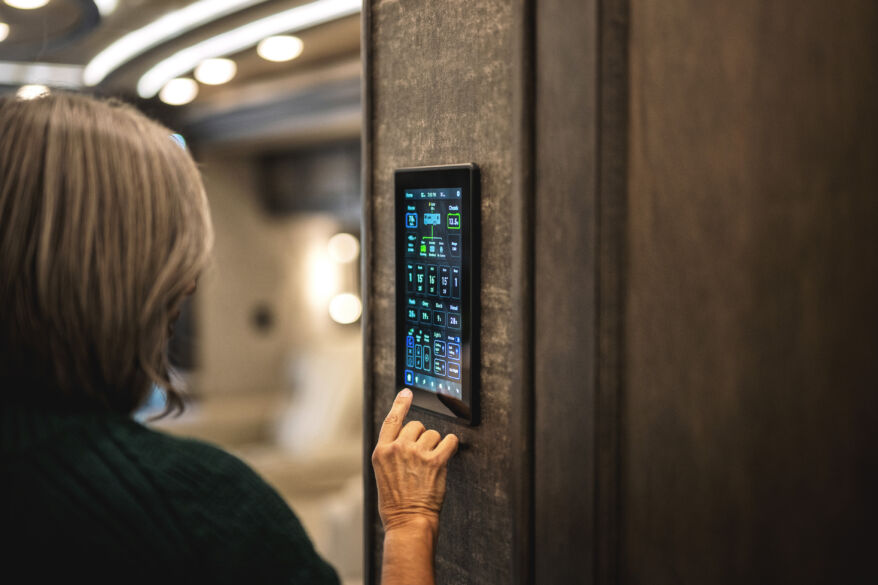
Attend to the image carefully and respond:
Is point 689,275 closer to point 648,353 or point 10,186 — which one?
point 648,353

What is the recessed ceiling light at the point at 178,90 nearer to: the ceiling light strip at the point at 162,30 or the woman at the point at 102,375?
the ceiling light strip at the point at 162,30

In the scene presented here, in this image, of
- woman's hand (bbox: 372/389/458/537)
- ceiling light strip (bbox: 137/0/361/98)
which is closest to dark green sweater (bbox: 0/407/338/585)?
woman's hand (bbox: 372/389/458/537)

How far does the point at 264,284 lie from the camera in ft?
17.2

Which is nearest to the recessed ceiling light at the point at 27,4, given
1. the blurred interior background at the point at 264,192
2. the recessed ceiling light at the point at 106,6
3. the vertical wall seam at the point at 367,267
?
the blurred interior background at the point at 264,192

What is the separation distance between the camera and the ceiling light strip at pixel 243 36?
2.44m

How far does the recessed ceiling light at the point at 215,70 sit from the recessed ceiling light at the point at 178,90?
5 centimetres

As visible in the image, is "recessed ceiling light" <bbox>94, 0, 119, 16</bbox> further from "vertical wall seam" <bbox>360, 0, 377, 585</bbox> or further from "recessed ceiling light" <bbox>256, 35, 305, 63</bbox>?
"vertical wall seam" <bbox>360, 0, 377, 585</bbox>

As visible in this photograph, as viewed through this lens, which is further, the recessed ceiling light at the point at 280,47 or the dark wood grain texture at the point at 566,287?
the recessed ceiling light at the point at 280,47

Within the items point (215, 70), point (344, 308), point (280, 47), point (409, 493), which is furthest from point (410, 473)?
point (344, 308)

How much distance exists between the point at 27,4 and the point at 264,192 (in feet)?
12.3

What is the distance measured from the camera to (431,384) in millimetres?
891

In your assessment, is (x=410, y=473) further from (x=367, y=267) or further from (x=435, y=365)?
(x=367, y=267)

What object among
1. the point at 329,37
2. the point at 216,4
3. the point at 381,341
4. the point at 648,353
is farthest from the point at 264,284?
the point at 648,353

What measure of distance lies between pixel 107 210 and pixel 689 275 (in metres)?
0.52
